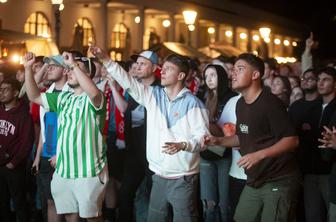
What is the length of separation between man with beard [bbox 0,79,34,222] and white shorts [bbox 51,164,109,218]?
1973 mm

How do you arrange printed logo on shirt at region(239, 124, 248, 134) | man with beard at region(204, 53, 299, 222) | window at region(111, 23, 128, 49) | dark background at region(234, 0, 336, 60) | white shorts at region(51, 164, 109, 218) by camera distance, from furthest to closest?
dark background at region(234, 0, 336, 60) < window at region(111, 23, 128, 49) < white shorts at region(51, 164, 109, 218) < printed logo on shirt at region(239, 124, 248, 134) < man with beard at region(204, 53, 299, 222)

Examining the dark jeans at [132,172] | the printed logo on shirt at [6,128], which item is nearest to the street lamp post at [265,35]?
the dark jeans at [132,172]

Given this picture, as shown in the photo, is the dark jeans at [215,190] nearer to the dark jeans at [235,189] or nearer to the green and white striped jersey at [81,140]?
the dark jeans at [235,189]

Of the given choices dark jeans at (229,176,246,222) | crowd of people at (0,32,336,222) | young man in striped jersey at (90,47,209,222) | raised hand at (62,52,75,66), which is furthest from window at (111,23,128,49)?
raised hand at (62,52,75,66)

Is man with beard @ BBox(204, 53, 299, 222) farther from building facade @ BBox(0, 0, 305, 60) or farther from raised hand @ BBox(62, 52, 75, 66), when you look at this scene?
building facade @ BBox(0, 0, 305, 60)

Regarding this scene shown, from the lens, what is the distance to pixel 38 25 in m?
29.3

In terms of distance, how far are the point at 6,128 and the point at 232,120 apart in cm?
319

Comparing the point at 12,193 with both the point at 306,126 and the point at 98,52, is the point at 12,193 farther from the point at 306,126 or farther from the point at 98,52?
the point at 306,126

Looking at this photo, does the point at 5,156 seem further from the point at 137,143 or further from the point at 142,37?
the point at 142,37

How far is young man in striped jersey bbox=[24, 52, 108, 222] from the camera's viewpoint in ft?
23.5

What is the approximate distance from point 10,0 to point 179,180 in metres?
22.0

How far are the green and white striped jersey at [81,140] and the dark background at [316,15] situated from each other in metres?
23.3

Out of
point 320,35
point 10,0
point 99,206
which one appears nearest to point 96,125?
point 99,206

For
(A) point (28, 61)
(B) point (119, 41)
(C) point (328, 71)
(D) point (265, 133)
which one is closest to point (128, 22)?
(B) point (119, 41)
